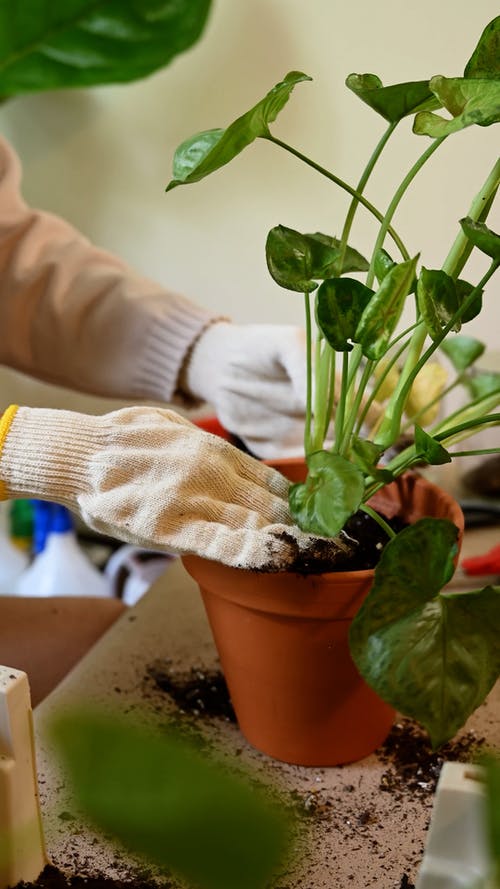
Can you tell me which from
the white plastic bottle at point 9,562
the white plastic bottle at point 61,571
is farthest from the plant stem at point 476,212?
the white plastic bottle at point 9,562

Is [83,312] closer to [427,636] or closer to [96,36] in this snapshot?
[427,636]

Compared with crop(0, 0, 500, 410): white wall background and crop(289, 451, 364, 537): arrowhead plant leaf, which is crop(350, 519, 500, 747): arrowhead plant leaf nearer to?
crop(289, 451, 364, 537): arrowhead plant leaf

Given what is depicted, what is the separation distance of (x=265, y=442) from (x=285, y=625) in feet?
1.23

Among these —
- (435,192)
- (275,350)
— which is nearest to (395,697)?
(275,350)

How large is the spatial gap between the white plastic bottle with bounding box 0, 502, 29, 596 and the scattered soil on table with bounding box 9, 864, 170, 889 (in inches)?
40.5

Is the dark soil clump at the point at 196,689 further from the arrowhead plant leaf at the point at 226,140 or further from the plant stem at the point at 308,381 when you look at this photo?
the arrowhead plant leaf at the point at 226,140

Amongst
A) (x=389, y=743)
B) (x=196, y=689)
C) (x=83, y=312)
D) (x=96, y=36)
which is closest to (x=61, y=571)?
(x=83, y=312)

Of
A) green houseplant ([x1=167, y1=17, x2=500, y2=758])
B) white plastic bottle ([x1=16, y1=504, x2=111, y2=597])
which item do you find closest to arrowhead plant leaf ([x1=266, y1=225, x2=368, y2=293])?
green houseplant ([x1=167, y1=17, x2=500, y2=758])

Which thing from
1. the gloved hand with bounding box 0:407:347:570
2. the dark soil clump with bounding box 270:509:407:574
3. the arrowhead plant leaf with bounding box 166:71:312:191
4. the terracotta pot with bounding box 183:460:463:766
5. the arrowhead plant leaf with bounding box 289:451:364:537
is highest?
the arrowhead plant leaf with bounding box 166:71:312:191

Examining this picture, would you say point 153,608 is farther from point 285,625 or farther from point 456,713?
point 456,713

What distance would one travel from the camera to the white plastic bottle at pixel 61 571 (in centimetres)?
144

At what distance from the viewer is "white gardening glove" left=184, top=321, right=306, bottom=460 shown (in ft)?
2.94

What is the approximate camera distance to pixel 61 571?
4.75ft

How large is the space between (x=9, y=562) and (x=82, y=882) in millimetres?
1085
